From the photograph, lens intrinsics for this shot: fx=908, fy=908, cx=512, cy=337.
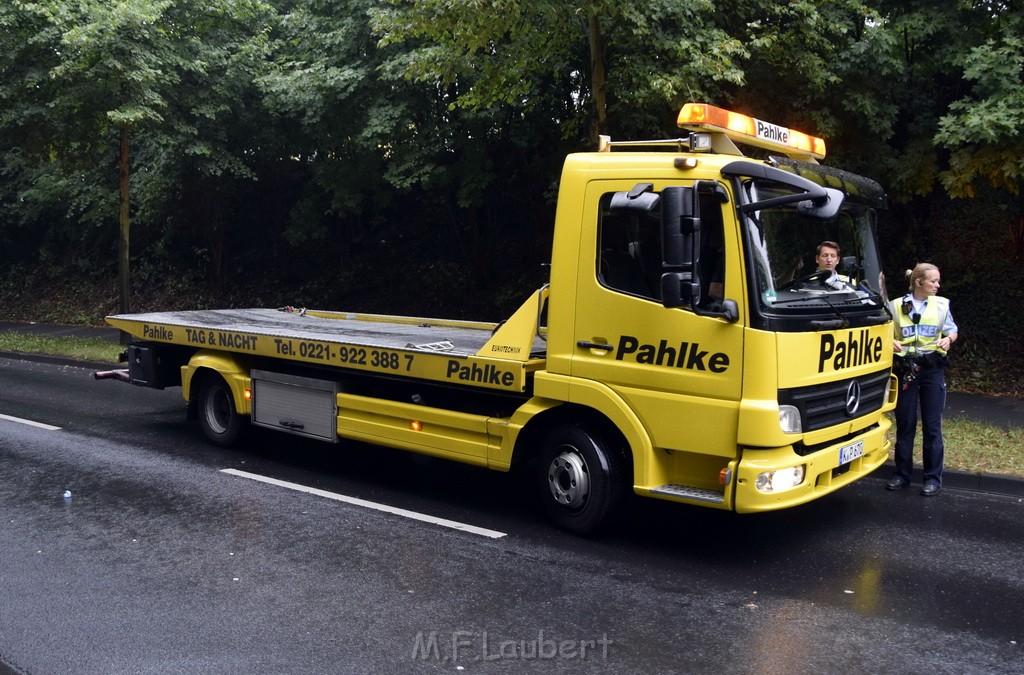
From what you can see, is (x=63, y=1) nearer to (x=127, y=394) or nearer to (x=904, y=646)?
(x=127, y=394)

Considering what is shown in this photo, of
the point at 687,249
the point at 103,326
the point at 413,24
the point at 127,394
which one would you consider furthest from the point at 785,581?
the point at 103,326

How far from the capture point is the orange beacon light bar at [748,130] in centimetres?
564

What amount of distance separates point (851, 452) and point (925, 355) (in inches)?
63.6

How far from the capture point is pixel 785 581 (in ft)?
17.6

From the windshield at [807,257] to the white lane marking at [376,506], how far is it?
2433 millimetres

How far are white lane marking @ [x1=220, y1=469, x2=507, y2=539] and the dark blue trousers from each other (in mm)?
3446

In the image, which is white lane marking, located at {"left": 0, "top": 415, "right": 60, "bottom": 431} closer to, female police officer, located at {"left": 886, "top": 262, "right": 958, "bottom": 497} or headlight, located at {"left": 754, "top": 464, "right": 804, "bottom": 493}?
headlight, located at {"left": 754, "top": 464, "right": 804, "bottom": 493}

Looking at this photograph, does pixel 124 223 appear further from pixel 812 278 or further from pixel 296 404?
pixel 812 278

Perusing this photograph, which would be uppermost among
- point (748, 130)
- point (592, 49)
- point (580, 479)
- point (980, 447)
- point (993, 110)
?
point (592, 49)

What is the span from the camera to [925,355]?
6.97 meters

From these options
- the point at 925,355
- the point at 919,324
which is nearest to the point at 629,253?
the point at 919,324

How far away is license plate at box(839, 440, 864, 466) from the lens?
5.73m

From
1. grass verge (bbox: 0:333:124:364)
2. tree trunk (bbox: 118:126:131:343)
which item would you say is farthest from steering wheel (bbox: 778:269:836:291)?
tree trunk (bbox: 118:126:131:343)

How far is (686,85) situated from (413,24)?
10.7 feet
